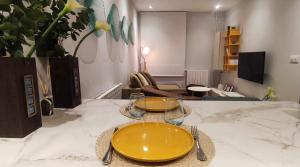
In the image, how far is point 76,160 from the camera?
54 cm

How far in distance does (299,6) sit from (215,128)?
252 cm

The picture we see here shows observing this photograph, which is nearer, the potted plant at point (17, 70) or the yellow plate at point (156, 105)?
the potted plant at point (17, 70)

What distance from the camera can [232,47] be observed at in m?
4.49

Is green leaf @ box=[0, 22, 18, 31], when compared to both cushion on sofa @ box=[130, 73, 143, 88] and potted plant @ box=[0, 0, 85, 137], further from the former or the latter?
cushion on sofa @ box=[130, 73, 143, 88]

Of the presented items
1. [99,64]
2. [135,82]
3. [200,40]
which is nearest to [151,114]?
[99,64]

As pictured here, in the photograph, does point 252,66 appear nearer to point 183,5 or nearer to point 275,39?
point 275,39

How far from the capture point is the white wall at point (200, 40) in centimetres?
540

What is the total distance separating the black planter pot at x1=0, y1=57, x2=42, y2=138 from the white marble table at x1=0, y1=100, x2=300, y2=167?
4cm

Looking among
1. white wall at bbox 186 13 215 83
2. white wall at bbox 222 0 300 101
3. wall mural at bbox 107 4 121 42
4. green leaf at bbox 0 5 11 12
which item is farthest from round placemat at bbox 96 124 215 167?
white wall at bbox 186 13 215 83

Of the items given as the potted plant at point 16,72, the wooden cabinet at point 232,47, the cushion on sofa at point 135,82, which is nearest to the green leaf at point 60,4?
the potted plant at point 16,72

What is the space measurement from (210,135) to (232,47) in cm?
427

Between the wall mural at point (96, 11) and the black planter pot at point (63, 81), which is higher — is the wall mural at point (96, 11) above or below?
above

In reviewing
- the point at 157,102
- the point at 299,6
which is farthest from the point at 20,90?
the point at 299,6

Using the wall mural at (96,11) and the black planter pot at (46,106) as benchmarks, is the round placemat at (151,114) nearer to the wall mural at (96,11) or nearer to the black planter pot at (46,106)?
the black planter pot at (46,106)
